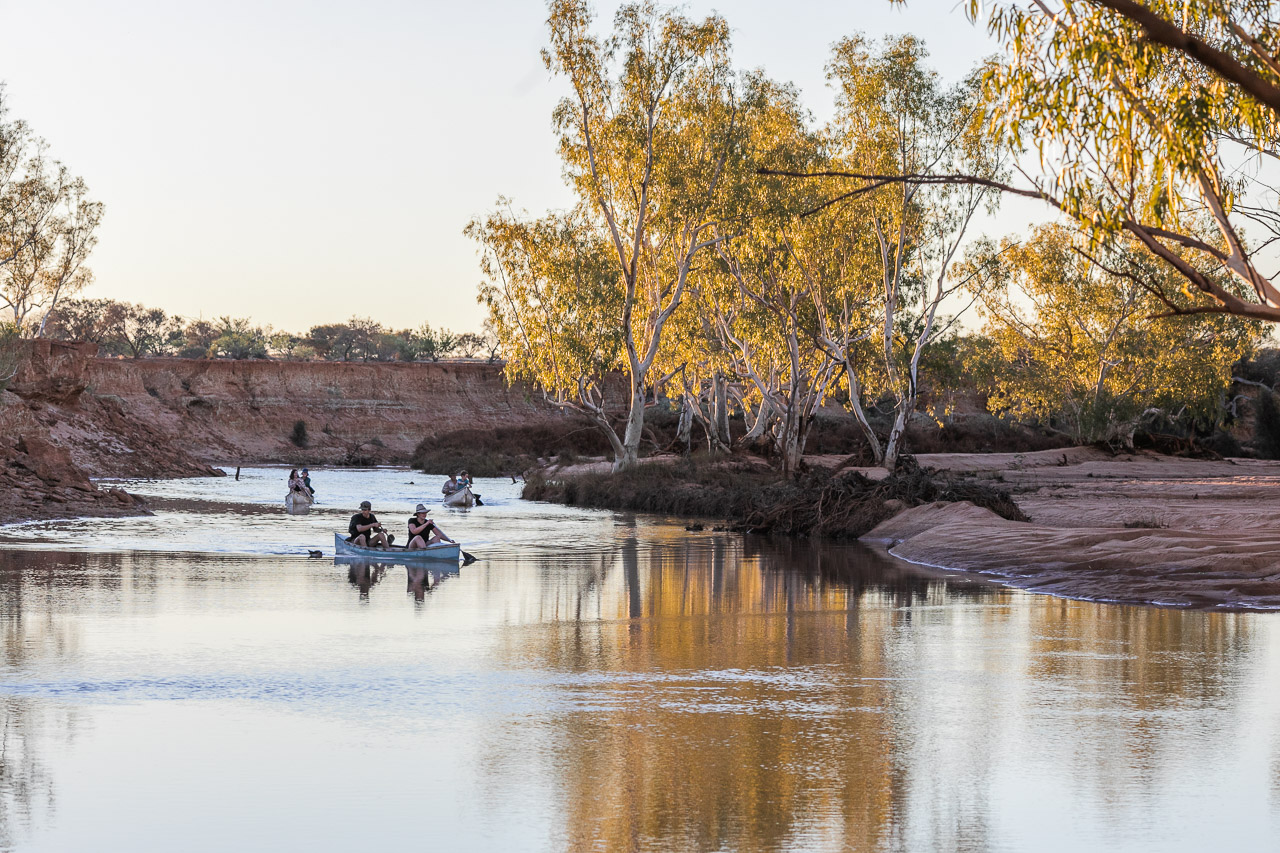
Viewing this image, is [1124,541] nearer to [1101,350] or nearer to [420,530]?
[420,530]

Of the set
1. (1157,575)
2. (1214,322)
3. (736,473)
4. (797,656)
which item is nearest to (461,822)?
(797,656)

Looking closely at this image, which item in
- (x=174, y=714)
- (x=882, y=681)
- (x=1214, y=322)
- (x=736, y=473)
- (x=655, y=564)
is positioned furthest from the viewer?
(x=1214, y=322)

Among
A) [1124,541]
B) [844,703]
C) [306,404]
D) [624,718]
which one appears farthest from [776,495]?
[306,404]

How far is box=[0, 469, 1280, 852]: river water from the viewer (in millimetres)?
6422

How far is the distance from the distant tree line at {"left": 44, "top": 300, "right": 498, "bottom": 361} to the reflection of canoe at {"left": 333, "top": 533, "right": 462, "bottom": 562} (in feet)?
277

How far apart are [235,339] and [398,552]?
106106mm

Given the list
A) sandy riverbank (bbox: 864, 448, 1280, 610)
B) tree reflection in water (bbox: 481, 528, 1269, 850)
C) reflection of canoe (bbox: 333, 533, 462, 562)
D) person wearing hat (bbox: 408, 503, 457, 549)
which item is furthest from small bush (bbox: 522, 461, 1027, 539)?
tree reflection in water (bbox: 481, 528, 1269, 850)

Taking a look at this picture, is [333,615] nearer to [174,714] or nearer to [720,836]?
[174,714]

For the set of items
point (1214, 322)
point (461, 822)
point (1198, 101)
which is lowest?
point (461, 822)

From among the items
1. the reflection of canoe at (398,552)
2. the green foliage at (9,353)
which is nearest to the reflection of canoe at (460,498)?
the green foliage at (9,353)

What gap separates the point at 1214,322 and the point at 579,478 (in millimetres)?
23020

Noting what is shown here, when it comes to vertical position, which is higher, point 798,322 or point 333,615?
point 798,322

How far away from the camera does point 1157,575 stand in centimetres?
1612

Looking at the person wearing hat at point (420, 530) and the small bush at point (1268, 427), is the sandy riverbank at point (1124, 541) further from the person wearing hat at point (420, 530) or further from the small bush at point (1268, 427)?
the small bush at point (1268, 427)
